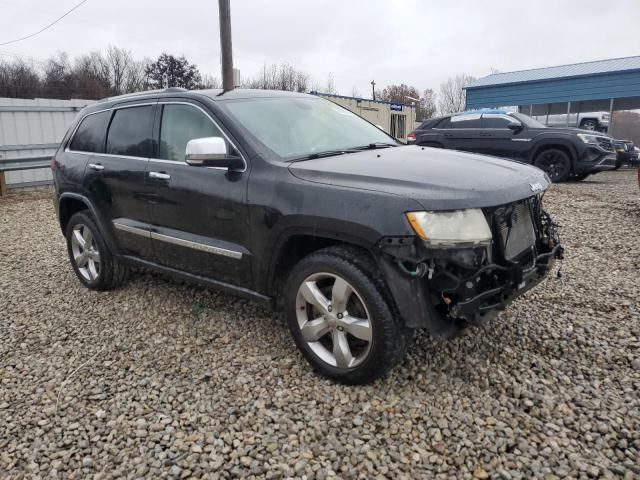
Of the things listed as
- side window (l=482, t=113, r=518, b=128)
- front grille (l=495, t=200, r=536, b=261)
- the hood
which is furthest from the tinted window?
side window (l=482, t=113, r=518, b=128)

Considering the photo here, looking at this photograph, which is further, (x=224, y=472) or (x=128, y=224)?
(x=128, y=224)

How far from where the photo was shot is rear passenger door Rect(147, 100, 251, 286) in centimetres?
320

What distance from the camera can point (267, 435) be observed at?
8.23ft

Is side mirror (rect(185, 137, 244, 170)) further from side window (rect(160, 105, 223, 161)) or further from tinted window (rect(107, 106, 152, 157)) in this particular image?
tinted window (rect(107, 106, 152, 157))

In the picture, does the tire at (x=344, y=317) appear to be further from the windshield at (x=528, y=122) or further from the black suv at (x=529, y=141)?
the windshield at (x=528, y=122)

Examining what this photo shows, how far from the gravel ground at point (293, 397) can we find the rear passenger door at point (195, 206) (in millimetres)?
561

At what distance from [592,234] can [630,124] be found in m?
18.7

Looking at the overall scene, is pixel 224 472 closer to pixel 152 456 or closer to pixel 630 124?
pixel 152 456

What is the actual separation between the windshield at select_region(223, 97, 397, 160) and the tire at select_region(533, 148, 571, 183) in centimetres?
760

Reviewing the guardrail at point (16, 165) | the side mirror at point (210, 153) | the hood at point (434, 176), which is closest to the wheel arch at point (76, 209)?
the side mirror at point (210, 153)

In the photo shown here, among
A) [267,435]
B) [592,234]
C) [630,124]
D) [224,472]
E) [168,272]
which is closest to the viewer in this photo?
[224,472]

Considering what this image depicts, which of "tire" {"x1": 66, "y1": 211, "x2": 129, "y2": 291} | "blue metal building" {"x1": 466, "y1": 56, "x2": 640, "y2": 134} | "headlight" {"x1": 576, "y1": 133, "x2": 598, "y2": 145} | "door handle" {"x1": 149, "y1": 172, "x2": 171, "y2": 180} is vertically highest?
"blue metal building" {"x1": 466, "y1": 56, "x2": 640, "y2": 134}

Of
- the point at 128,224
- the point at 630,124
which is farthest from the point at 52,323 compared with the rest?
the point at 630,124

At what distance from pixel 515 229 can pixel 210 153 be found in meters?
1.86
